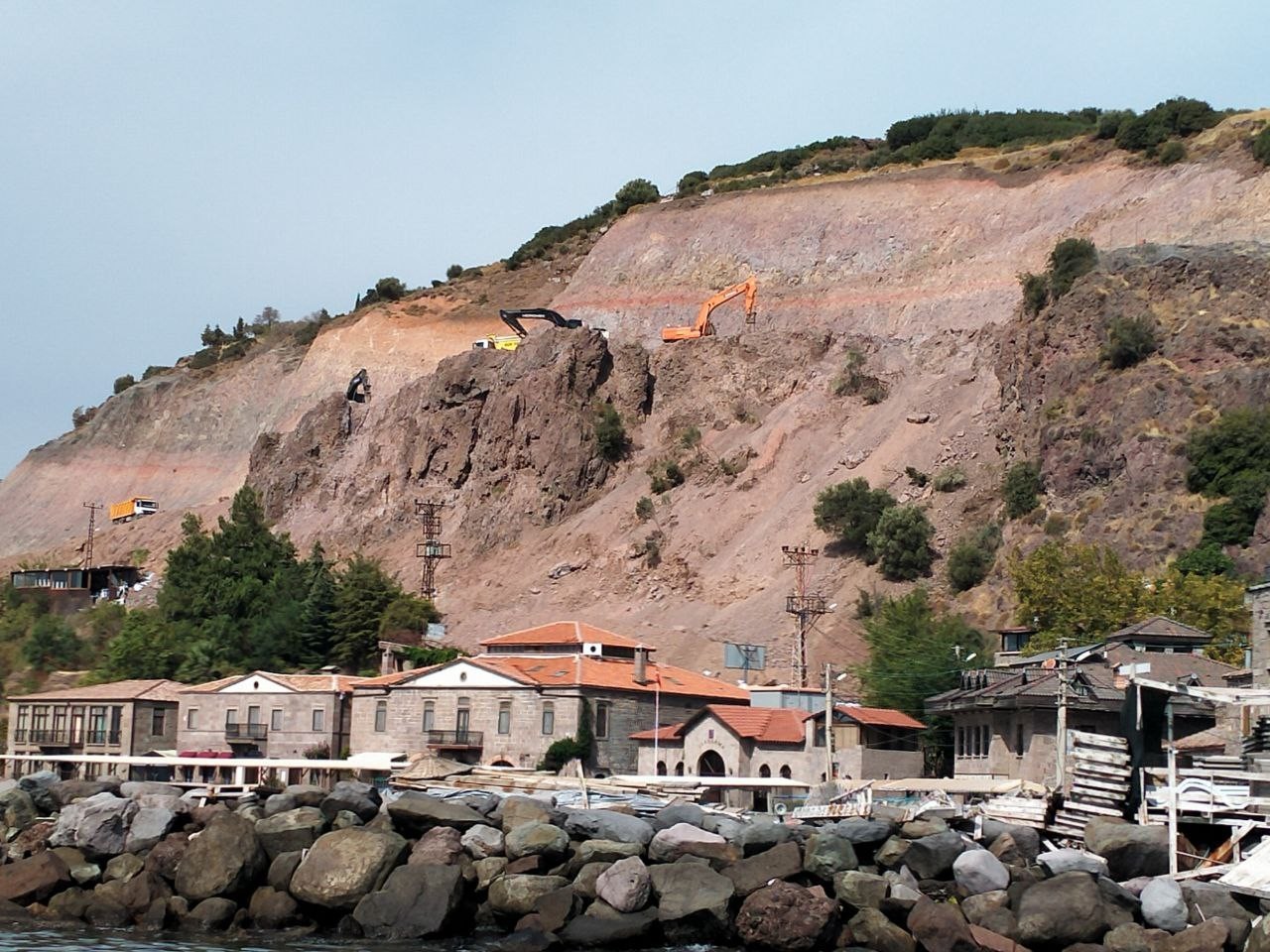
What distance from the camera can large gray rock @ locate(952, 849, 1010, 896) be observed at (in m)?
34.8

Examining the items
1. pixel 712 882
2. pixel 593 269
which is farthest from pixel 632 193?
pixel 712 882

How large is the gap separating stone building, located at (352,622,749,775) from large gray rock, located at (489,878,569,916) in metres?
24.7

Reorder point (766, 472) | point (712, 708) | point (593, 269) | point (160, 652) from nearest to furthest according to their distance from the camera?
point (712, 708) → point (160, 652) → point (766, 472) → point (593, 269)

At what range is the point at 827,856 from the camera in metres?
35.8

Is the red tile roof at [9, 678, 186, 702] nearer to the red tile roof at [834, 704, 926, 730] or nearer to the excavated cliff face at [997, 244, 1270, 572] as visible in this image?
the red tile roof at [834, 704, 926, 730]

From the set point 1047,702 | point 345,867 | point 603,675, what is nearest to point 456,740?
point 603,675

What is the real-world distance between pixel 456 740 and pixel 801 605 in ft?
74.7

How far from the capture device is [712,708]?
2430 inches

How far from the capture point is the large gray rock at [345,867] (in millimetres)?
36062

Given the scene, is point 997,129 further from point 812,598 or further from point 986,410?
point 812,598

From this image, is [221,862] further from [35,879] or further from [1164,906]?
[1164,906]

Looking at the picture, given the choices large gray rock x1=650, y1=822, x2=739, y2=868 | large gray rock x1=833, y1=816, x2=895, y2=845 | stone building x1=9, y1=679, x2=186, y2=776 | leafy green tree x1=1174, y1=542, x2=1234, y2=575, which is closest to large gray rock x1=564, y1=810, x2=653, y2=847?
large gray rock x1=650, y1=822, x2=739, y2=868

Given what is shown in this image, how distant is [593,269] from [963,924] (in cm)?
10005

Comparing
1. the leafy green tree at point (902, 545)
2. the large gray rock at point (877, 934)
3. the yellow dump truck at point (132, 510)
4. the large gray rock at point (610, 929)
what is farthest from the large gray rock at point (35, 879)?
the yellow dump truck at point (132, 510)
